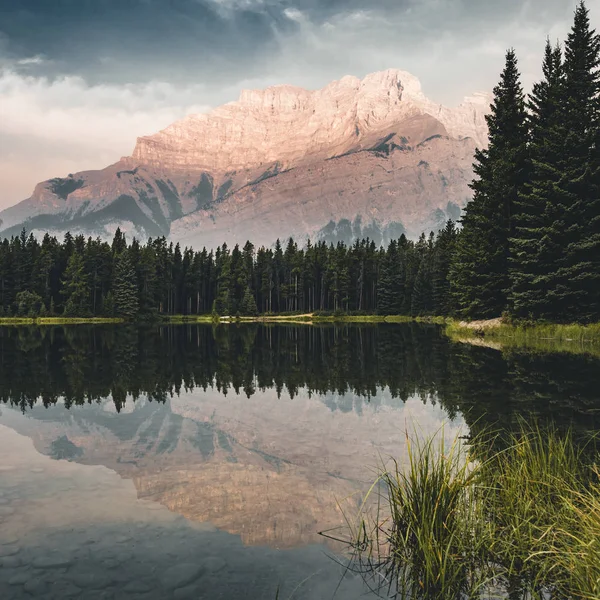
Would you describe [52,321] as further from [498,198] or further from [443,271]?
[498,198]

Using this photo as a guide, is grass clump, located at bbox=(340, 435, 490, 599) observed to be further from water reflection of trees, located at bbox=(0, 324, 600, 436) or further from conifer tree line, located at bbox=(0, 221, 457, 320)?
conifer tree line, located at bbox=(0, 221, 457, 320)

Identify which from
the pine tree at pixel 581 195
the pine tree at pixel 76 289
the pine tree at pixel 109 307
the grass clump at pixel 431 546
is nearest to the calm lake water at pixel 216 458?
the grass clump at pixel 431 546

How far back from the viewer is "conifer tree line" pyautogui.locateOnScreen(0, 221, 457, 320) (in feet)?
398

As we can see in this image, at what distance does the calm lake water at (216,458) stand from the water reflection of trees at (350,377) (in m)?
0.16

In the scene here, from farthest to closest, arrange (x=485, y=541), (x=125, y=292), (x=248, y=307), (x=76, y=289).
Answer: (x=248, y=307)
(x=76, y=289)
(x=125, y=292)
(x=485, y=541)

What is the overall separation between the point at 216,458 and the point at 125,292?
115 meters

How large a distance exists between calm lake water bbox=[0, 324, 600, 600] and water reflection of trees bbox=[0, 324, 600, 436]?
16 cm

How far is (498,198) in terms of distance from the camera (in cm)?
4775

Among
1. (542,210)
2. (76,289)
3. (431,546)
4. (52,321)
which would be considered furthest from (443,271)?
(431,546)

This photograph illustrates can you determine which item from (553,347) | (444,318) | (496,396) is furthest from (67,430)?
(444,318)

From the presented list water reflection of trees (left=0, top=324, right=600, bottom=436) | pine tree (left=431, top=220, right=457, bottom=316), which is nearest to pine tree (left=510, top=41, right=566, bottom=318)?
water reflection of trees (left=0, top=324, right=600, bottom=436)

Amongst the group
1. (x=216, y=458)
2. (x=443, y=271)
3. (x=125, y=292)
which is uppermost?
(x=443, y=271)

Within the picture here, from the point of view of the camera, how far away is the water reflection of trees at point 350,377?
18.5 meters

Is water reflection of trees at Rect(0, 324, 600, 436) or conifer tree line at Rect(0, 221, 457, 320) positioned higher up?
conifer tree line at Rect(0, 221, 457, 320)
